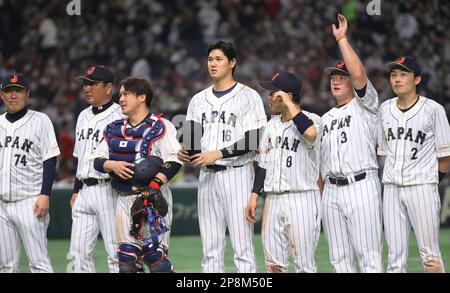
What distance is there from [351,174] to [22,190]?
2838mm

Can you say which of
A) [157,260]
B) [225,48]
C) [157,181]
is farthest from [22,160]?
[225,48]

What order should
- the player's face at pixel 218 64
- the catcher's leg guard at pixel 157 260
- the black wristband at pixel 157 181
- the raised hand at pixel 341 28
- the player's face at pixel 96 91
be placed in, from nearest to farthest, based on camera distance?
1. the catcher's leg guard at pixel 157 260
2. the black wristband at pixel 157 181
3. the raised hand at pixel 341 28
4. the player's face at pixel 218 64
5. the player's face at pixel 96 91

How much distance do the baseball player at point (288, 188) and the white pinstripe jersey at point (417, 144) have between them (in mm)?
649

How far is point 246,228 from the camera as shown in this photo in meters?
7.18

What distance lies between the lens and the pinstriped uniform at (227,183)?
7180mm

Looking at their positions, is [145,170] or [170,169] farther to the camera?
[170,169]

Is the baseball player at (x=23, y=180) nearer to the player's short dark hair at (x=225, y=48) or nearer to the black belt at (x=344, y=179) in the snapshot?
the player's short dark hair at (x=225, y=48)

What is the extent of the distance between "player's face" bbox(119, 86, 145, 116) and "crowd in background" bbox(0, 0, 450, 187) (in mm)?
7944

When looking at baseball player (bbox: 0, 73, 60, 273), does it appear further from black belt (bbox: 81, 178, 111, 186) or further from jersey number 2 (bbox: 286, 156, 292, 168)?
jersey number 2 (bbox: 286, 156, 292, 168)

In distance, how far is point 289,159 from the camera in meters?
7.25

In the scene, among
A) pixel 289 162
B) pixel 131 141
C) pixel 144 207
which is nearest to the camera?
pixel 144 207

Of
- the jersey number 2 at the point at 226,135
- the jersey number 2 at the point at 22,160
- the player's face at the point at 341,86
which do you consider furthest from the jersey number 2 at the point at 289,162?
the jersey number 2 at the point at 22,160

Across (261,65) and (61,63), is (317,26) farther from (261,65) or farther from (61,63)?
(61,63)

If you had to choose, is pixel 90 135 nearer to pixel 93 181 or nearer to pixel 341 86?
pixel 93 181
